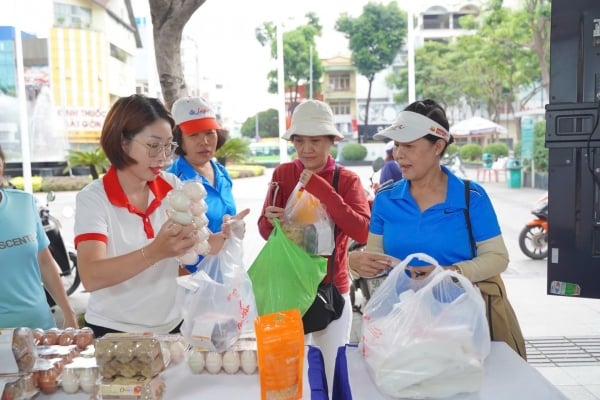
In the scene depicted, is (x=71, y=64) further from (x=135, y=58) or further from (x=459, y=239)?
(x=459, y=239)

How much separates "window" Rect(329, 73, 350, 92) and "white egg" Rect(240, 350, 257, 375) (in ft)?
125

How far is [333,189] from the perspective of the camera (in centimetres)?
231

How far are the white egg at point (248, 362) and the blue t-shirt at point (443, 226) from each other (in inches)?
27.4

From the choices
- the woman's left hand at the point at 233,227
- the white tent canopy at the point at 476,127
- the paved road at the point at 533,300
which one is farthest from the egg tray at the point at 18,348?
the white tent canopy at the point at 476,127

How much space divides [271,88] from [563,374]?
96.6 ft

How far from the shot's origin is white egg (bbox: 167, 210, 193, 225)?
149 centimetres

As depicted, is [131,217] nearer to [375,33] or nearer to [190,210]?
[190,210]

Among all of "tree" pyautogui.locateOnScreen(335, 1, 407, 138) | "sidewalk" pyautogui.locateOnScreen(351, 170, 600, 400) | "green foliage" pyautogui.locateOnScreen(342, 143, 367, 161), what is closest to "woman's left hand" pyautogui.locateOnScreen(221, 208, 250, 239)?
"sidewalk" pyautogui.locateOnScreen(351, 170, 600, 400)

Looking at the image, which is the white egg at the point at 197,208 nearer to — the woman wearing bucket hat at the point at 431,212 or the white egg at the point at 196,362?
the white egg at the point at 196,362

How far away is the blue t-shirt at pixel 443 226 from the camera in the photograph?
1937 millimetres

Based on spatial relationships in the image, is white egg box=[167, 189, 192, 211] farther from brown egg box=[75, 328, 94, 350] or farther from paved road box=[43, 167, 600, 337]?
paved road box=[43, 167, 600, 337]

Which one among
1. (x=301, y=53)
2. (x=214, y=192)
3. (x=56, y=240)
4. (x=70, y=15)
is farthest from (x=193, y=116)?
(x=70, y=15)

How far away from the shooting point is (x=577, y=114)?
2498 mm

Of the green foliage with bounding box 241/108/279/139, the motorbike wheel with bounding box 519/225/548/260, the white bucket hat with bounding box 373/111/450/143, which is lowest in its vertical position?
the motorbike wheel with bounding box 519/225/548/260
